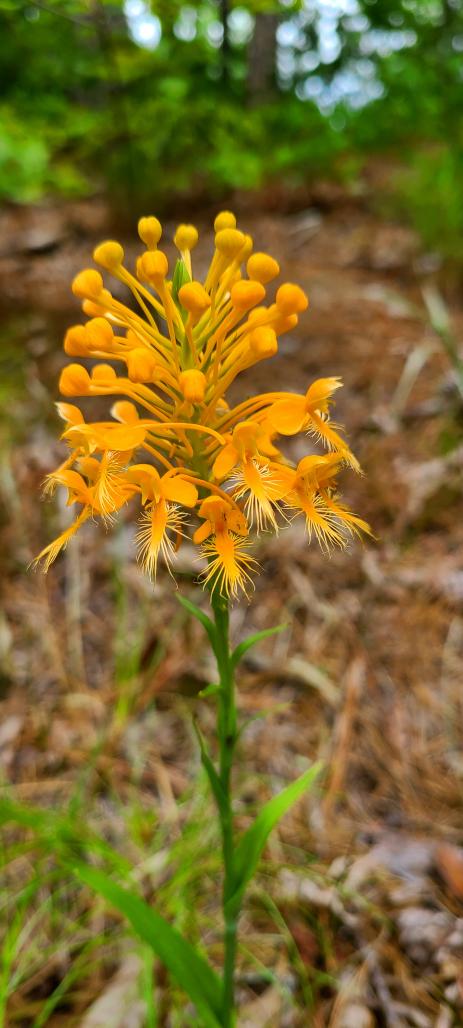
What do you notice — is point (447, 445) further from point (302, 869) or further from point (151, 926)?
point (151, 926)

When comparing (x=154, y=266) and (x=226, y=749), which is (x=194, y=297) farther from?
(x=226, y=749)

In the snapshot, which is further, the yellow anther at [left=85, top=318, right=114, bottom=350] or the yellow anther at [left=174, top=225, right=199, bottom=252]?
the yellow anther at [left=174, top=225, right=199, bottom=252]

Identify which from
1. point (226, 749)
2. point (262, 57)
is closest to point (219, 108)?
point (262, 57)

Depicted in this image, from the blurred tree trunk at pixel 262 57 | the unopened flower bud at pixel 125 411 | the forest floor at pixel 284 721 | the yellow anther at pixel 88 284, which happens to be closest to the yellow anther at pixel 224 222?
the yellow anther at pixel 88 284

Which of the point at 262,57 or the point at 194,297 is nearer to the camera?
the point at 194,297

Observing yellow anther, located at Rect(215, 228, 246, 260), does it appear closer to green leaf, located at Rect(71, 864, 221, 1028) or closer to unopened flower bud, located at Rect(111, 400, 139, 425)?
unopened flower bud, located at Rect(111, 400, 139, 425)

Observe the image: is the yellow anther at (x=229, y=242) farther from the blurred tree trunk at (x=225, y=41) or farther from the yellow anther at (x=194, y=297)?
the blurred tree trunk at (x=225, y=41)

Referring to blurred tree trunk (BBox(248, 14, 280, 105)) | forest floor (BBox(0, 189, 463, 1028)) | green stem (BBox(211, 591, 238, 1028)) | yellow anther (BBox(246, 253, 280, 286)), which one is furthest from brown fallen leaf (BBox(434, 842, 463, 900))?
blurred tree trunk (BBox(248, 14, 280, 105))
